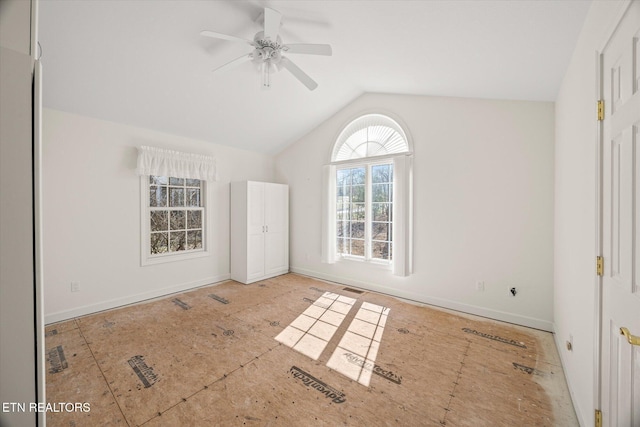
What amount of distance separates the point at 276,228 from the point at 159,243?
6.23ft

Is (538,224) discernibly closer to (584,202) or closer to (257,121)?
(584,202)

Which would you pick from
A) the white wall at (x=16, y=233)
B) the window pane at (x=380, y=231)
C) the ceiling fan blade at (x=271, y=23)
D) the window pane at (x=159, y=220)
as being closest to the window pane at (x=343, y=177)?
the window pane at (x=380, y=231)

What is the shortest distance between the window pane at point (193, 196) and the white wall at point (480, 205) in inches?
121

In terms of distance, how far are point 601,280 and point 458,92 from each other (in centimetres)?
251

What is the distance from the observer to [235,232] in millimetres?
4430

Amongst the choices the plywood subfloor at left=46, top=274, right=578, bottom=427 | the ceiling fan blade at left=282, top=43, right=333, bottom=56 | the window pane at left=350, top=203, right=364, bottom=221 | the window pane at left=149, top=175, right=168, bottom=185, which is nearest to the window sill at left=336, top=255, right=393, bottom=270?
the window pane at left=350, top=203, right=364, bottom=221

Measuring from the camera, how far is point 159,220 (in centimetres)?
374

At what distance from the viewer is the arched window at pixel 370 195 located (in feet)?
11.6

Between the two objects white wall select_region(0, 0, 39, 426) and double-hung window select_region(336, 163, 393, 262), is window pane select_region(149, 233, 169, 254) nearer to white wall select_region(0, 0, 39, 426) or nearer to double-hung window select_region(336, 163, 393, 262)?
double-hung window select_region(336, 163, 393, 262)

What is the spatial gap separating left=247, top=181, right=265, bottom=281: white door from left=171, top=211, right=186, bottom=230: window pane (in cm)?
102

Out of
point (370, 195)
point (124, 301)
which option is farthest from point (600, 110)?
point (124, 301)

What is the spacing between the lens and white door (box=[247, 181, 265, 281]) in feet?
14.0

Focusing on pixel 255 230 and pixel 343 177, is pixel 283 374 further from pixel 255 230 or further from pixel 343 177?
pixel 343 177

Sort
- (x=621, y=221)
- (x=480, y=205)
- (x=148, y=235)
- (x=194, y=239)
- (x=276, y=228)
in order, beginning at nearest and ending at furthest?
(x=621, y=221) → (x=480, y=205) → (x=148, y=235) → (x=194, y=239) → (x=276, y=228)
